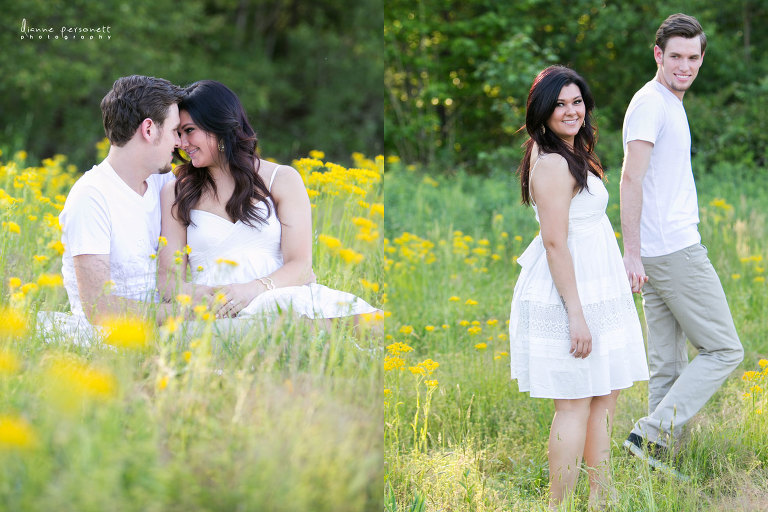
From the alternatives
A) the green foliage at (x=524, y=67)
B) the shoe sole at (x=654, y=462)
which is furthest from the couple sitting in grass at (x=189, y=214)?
the green foliage at (x=524, y=67)

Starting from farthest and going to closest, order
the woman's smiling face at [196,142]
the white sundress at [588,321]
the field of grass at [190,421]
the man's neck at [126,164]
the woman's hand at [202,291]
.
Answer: the woman's smiling face at [196,142], the man's neck at [126,164], the woman's hand at [202,291], the white sundress at [588,321], the field of grass at [190,421]

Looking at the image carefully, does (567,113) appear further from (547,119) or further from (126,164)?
(126,164)

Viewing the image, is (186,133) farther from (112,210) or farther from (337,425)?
(337,425)

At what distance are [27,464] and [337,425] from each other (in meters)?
0.65

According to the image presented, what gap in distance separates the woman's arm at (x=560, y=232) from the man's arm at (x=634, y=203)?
527 mm

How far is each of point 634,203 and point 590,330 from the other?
696 millimetres

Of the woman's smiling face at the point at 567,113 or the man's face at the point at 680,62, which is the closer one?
the woman's smiling face at the point at 567,113

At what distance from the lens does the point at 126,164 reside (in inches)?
131

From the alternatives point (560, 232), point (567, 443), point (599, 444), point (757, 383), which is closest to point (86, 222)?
point (560, 232)

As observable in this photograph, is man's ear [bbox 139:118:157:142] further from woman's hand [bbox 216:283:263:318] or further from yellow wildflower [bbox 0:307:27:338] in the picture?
yellow wildflower [bbox 0:307:27:338]

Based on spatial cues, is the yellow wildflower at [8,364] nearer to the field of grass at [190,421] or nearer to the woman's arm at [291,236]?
the field of grass at [190,421]

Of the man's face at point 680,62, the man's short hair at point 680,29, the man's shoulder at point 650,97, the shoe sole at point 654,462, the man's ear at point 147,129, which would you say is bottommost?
the shoe sole at point 654,462

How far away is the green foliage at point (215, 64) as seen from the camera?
38.4 feet

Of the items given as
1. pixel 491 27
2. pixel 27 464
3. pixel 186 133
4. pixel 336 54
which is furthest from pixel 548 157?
pixel 336 54
